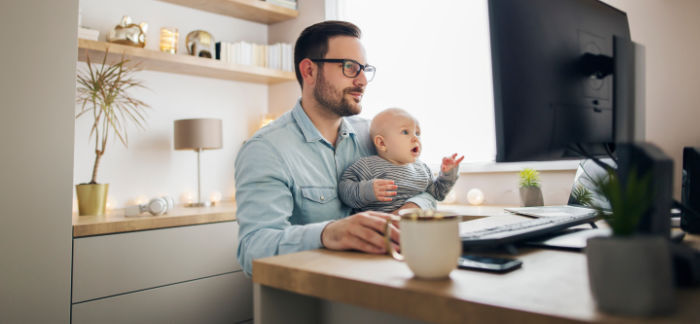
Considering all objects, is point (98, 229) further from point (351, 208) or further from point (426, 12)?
point (426, 12)

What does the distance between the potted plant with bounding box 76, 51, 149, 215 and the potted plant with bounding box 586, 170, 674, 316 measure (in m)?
2.50

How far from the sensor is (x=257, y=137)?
55.5 inches

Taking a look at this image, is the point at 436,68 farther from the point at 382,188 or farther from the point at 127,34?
the point at 127,34

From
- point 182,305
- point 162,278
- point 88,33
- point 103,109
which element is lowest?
point 182,305

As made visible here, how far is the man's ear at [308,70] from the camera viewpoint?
5.48 ft

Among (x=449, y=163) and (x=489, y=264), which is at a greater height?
(x=449, y=163)

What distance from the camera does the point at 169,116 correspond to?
10.1ft

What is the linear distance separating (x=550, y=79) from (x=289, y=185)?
0.82m

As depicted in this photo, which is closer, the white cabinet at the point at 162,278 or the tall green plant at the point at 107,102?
the white cabinet at the point at 162,278

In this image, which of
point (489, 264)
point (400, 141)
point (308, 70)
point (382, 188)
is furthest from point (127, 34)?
point (489, 264)

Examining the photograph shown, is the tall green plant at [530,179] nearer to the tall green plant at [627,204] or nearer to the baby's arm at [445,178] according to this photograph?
the baby's arm at [445,178]

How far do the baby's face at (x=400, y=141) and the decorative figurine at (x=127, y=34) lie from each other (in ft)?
6.10

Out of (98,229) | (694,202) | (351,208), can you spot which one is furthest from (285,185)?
(98,229)

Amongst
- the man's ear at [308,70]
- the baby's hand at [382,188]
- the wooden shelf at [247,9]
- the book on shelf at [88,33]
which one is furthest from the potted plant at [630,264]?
the wooden shelf at [247,9]
